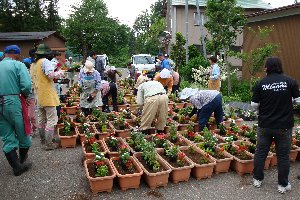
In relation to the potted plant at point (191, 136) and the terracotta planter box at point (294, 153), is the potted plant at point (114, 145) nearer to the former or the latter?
the potted plant at point (191, 136)

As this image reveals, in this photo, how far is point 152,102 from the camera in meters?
6.45

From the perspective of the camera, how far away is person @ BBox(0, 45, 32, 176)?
→ 4.96 m

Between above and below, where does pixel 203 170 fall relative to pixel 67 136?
Result: below

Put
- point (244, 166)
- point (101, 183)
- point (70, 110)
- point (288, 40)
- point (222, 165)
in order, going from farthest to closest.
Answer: point (288, 40) < point (70, 110) < point (222, 165) < point (244, 166) < point (101, 183)

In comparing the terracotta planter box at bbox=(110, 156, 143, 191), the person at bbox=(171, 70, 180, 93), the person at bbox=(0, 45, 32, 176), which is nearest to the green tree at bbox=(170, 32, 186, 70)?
the person at bbox=(171, 70, 180, 93)

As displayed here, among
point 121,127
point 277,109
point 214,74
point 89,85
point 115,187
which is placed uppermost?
point 214,74

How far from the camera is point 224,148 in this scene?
223 inches

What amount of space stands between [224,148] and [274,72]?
6.26 feet

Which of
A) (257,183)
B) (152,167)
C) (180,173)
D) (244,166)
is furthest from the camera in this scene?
(244,166)

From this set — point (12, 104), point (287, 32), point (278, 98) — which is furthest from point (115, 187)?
point (287, 32)

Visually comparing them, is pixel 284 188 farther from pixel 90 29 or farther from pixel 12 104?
pixel 90 29

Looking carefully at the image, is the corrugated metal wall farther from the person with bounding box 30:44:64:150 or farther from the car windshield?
the car windshield

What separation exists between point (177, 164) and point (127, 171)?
2.76ft

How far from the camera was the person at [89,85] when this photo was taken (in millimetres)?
7688
